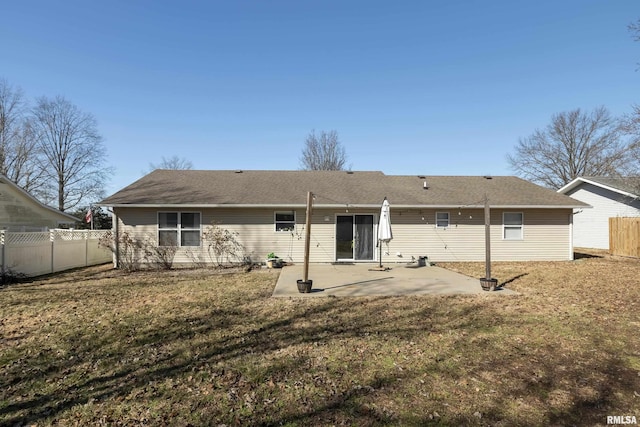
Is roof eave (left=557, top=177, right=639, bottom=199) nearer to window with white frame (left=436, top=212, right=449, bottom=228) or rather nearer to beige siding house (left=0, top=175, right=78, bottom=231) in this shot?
window with white frame (left=436, top=212, right=449, bottom=228)

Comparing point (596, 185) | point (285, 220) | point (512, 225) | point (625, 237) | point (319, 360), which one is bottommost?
point (319, 360)

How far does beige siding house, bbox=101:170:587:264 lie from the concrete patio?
135 cm

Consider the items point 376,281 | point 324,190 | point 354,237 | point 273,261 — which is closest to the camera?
point 376,281

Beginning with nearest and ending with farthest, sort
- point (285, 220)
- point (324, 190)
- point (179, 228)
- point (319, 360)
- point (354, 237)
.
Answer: point (319, 360)
point (179, 228)
point (285, 220)
point (354, 237)
point (324, 190)

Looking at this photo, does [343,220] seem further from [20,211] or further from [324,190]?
[20,211]

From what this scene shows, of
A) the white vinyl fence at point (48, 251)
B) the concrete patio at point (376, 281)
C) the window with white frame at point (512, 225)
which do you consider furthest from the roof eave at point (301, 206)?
the concrete patio at point (376, 281)

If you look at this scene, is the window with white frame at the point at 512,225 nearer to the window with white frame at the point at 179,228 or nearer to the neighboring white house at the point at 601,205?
the neighboring white house at the point at 601,205

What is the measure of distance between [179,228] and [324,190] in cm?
612

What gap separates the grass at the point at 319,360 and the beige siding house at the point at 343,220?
5.67 meters

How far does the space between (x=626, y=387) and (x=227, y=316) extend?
5.69 m

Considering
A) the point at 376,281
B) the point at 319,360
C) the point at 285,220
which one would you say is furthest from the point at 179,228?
the point at 319,360

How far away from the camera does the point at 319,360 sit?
458cm

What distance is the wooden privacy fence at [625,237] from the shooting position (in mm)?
16984

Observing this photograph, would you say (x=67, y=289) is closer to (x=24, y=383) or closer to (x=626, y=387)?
(x=24, y=383)
